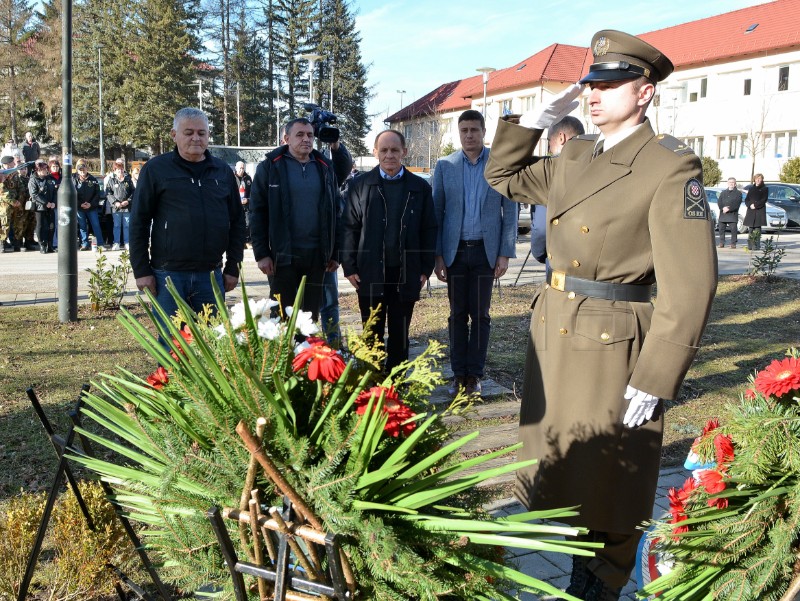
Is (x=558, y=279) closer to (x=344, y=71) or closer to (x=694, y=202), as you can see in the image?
(x=694, y=202)

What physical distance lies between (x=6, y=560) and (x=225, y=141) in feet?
181

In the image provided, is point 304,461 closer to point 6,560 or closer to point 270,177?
point 6,560

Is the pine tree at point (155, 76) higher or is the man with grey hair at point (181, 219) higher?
the pine tree at point (155, 76)

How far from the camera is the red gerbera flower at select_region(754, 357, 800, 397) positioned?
2062 millimetres

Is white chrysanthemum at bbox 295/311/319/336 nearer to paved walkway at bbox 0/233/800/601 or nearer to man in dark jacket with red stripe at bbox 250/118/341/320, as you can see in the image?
paved walkway at bbox 0/233/800/601

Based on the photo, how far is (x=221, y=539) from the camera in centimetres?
145

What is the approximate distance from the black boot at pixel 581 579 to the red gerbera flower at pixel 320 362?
1.67 meters

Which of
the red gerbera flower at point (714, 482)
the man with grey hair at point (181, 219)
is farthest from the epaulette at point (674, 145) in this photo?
the man with grey hair at point (181, 219)

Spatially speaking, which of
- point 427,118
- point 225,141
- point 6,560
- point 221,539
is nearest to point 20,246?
point 6,560

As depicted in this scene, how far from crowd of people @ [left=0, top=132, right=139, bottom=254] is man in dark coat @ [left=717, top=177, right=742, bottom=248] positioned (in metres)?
14.8

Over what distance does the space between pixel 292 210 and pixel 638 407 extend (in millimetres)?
3639

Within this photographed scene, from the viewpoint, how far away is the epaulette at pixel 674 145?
2.58 metres

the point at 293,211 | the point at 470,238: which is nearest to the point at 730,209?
the point at 470,238

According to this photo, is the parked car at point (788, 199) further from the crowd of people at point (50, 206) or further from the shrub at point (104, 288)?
the shrub at point (104, 288)
